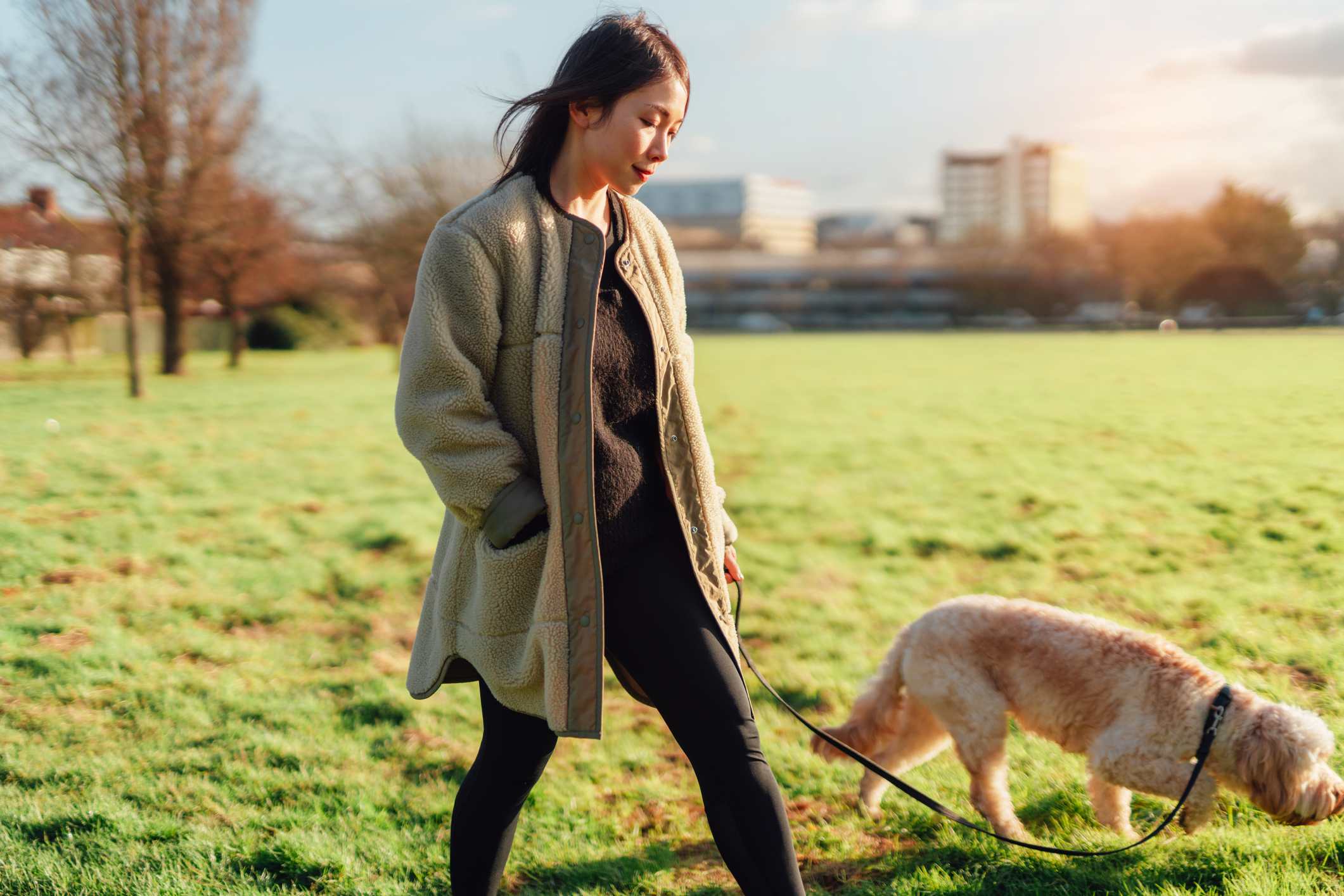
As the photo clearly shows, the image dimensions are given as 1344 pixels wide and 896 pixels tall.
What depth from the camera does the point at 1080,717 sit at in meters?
3.24

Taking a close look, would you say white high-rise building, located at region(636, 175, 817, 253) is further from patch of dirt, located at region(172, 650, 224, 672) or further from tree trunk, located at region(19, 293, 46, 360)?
patch of dirt, located at region(172, 650, 224, 672)

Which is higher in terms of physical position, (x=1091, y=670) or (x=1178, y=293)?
(x=1178, y=293)

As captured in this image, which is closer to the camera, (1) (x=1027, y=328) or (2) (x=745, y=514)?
(2) (x=745, y=514)

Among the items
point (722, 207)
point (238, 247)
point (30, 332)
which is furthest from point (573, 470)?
point (722, 207)

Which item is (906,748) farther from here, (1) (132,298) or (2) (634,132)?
(1) (132,298)

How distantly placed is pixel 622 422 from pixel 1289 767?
2.11 metres

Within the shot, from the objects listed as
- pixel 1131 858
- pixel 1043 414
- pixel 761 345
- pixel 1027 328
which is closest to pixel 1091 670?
pixel 1131 858

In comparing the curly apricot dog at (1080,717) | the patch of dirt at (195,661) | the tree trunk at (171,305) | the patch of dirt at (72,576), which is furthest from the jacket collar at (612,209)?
the tree trunk at (171,305)

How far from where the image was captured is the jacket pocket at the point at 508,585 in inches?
94.7

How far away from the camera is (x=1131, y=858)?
10.4 feet

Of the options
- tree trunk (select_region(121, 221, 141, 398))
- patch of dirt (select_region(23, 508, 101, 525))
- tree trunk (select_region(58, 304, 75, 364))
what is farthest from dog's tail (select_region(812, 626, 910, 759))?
tree trunk (select_region(58, 304, 75, 364))

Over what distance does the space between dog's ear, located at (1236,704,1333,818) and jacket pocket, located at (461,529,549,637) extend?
210 cm

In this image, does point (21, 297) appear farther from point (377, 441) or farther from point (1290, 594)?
point (1290, 594)

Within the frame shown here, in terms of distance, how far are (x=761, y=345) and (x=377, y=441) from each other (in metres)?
40.5
